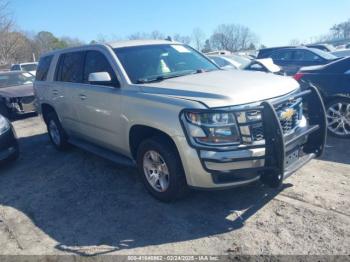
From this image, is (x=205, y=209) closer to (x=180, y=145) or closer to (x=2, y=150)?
(x=180, y=145)

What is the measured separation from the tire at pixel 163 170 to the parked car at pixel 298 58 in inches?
326

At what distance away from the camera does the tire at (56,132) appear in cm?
623

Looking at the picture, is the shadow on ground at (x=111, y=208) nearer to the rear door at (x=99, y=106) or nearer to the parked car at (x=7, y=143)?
the parked car at (x=7, y=143)

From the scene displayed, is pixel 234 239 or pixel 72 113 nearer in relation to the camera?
pixel 234 239

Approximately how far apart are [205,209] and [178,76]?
1749mm

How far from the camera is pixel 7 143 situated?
5660 mm

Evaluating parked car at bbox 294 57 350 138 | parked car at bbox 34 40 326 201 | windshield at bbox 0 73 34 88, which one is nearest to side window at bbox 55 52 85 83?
parked car at bbox 34 40 326 201

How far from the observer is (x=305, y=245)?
294 centimetres

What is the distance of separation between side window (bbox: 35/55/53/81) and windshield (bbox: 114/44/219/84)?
8.23 ft

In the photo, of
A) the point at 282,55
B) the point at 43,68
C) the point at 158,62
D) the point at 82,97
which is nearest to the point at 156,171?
the point at 158,62

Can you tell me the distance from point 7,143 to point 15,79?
729cm

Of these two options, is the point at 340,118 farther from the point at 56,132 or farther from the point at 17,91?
the point at 17,91

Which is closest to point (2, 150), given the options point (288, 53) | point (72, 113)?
point (72, 113)

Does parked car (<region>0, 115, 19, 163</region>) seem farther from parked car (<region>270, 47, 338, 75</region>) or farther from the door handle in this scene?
parked car (<region>270, 47, 338, 75</region>)
